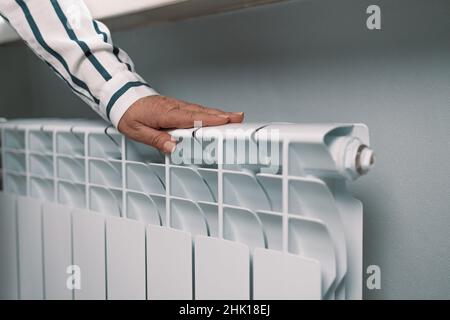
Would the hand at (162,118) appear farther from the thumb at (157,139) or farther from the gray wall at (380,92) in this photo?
the gray wall at (380,92)

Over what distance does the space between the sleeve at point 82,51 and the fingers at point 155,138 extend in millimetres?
30

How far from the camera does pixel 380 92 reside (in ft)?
1.80

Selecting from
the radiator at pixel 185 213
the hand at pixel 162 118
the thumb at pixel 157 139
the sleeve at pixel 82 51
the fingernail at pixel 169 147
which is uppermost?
the sleeve at pixel 82 51

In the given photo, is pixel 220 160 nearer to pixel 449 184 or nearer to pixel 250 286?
pixel 250 286

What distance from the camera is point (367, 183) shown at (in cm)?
57

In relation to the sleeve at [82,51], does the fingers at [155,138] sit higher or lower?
lower

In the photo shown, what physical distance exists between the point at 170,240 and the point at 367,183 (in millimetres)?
240

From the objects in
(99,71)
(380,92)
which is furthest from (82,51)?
(380,92)

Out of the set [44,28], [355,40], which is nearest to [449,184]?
[355,40]

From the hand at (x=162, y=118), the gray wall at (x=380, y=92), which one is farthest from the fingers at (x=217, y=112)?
the gray wall at (x=380, y=92)

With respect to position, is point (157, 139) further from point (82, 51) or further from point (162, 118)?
point (82, 51)

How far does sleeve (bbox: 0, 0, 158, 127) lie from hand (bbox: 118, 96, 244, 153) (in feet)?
0.05

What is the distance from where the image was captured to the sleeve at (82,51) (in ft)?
1.74

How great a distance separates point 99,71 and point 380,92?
0.31m
